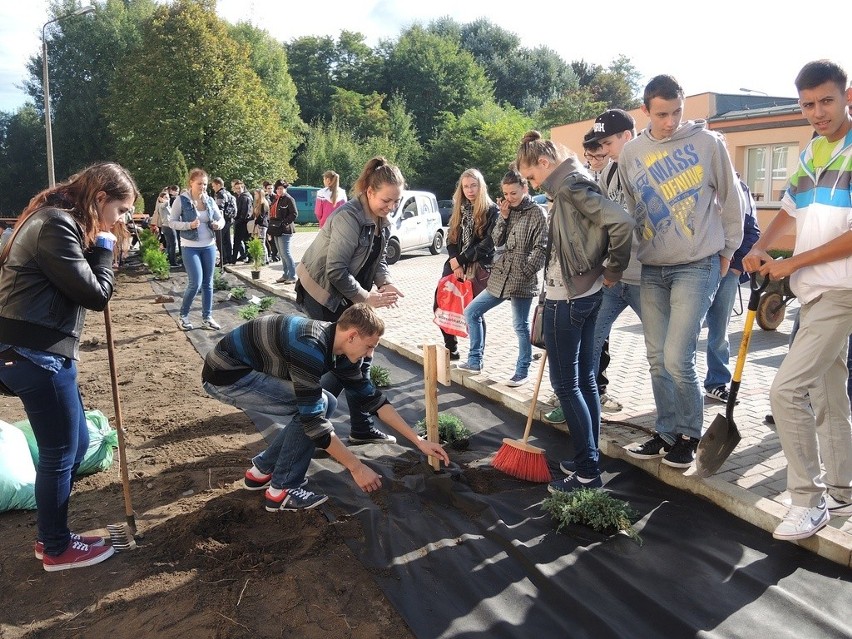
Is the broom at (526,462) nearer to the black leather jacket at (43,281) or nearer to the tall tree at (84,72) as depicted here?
the black leather jacket at (43,281)

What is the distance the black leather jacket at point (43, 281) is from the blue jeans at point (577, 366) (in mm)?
2284

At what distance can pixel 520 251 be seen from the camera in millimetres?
5688

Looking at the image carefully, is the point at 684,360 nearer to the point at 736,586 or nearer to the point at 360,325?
the point at 736,586

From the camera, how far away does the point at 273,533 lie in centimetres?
359

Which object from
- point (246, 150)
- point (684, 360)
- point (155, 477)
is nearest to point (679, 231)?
point (684, 360)

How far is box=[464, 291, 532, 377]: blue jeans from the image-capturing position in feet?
19.3

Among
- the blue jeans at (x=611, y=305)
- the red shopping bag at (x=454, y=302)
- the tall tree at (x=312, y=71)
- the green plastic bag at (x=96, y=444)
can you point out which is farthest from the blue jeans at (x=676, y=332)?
the tall tree at (x=312, y=71)

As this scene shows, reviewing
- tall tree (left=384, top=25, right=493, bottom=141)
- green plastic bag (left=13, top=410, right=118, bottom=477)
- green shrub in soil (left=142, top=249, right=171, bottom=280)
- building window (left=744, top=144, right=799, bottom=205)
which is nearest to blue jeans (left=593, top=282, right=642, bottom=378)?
green plastic bag (left=13, top=410, right=118, bottom=477)

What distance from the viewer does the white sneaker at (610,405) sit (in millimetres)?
5109

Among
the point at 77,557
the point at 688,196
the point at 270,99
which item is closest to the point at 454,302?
the point at 688,196

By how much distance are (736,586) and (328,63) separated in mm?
63099

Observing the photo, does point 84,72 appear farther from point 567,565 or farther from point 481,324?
point 567,565

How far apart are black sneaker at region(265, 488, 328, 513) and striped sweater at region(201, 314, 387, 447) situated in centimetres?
49

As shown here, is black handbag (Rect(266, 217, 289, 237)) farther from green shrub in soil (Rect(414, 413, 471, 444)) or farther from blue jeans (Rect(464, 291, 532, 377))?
green shrub in soil (Rect(414, 413, 471, 444))
